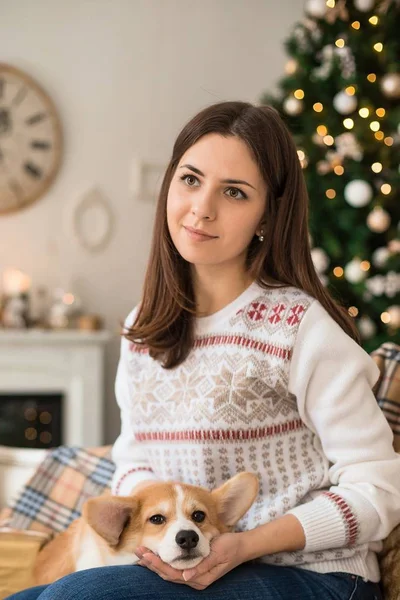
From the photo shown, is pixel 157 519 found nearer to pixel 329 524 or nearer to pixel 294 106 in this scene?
pixel 329 524

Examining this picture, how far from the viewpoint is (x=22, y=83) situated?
15.2 ft

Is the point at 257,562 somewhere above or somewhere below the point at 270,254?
below

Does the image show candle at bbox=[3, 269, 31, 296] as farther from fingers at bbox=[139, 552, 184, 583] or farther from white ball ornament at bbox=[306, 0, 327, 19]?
fingers at bbox=[139, 552, 184, 583]

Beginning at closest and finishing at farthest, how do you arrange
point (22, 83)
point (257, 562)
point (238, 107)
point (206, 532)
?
point (206, 532)
point (257, 562)
point (238, 107)
point (22, 83)

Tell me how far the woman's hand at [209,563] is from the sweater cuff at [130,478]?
281 mm

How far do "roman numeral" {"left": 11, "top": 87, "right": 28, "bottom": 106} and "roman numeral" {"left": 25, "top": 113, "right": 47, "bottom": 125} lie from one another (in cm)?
12

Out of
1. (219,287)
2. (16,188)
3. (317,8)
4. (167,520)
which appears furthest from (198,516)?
(16,188)

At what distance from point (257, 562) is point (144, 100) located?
380 cm

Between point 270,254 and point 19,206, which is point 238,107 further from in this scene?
point 19,206

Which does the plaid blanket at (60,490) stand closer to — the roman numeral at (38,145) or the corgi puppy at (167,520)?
the corgi puppy at (167,520)

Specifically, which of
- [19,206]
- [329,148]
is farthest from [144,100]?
[329,148]

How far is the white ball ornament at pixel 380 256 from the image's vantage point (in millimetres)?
3637

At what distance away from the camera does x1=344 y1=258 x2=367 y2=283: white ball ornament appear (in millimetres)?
3680

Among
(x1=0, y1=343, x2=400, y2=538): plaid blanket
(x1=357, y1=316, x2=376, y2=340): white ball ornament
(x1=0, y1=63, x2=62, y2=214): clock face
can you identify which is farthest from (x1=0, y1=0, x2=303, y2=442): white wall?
(x1=0, y1=343, x2=400, y2=538): plaid blanket
